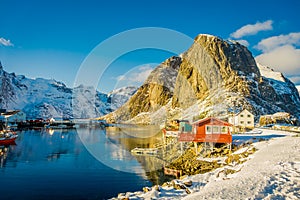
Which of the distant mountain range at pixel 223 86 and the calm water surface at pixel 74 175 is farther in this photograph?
the distant mountain range at pixel 223 86

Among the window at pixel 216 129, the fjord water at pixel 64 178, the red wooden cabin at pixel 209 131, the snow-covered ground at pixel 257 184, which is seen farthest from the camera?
the window at pixel 216 129

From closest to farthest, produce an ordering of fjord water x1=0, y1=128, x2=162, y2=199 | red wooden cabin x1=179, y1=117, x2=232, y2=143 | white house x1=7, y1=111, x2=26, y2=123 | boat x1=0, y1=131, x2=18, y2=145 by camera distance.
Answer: fjord water x1=0, y1=128, x2=162, y2=199 < red wooden cabin x1=179, y1=117, x2=232, y2=143 < boat x1=0, y1=131, x2=18, y2=145 < white house x1=7, y1=111, x2=26, y2=123

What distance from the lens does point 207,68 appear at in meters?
174

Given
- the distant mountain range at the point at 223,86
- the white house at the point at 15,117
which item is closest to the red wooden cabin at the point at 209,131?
the distant mountain range at the point at 223,86

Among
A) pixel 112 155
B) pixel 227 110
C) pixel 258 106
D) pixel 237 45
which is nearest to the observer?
pixel 112 155

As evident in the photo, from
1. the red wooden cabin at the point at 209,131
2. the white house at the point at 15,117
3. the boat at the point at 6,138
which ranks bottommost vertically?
the boat at the point at 6,138

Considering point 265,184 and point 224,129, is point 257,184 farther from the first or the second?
point 224,129

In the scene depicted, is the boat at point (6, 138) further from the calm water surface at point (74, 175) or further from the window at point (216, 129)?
the window at point (216, 129)

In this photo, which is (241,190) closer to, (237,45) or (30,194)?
(30,194)

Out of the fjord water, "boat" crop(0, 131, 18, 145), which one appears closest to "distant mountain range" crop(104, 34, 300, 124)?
the fjord water

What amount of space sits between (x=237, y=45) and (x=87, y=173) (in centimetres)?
17812

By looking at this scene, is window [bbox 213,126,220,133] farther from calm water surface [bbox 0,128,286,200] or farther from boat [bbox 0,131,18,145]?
boat [bbox 0,131,18,145]

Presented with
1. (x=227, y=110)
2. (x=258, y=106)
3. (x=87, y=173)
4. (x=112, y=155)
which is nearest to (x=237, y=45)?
(x=258, y=106)

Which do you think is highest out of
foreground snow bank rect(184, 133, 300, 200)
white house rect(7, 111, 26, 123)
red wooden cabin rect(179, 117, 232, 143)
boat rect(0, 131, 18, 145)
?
white house rect(7, 111, 26, 123)
